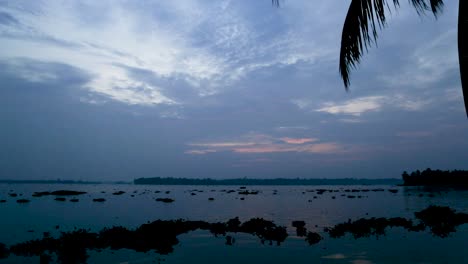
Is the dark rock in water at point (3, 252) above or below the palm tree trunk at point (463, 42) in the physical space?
below

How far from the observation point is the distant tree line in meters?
139

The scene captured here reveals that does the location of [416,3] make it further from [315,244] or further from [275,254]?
[315,244]

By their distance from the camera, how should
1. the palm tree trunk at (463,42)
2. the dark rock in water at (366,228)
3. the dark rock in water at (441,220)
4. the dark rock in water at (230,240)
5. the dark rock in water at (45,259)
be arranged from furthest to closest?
the dark rock in water at (441,220) → the dark rock in water at (366,228) → the dark rock in water at (230,240) → the dark rock in water at (45,259) → the palm tree trunk at (463,42)

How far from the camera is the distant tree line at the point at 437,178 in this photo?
5483 inches

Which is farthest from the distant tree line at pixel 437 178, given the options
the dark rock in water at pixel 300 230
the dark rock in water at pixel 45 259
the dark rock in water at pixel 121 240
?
the dark rock in water at pixel 45 259

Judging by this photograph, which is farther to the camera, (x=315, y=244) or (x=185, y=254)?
(x=315, y=244)

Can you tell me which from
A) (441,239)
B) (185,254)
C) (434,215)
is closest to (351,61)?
(185,254)

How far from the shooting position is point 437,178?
148 meters

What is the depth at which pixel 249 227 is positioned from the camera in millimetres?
26516

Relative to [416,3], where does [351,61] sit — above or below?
below

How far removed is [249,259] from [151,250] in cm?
604

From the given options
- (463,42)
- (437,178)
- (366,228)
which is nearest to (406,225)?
(366,228)

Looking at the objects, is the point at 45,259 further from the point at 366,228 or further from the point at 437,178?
the point at 437,178

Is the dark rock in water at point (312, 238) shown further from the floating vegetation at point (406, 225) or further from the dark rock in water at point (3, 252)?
Result: the dark rock in water at point (3, 252)
